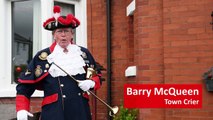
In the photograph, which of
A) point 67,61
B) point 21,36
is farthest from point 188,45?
point 21,36

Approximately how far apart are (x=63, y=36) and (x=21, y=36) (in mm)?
3061

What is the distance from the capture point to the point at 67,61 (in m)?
4.09

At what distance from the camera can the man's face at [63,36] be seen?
13.2ft

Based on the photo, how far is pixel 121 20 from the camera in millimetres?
6770

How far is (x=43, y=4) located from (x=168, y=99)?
2.54 metres

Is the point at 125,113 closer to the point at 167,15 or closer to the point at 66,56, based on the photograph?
the point at 167,15

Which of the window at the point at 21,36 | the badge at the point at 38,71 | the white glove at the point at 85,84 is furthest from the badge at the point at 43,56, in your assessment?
the window at the point at 21,36

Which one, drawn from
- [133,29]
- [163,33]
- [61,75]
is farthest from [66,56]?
[133,29]

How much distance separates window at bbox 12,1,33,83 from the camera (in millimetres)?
6883

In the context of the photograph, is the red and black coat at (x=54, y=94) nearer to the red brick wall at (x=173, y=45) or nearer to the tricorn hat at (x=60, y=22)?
the tricorn hat at (x=60, y=22)

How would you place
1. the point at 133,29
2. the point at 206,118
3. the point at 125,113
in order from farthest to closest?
the point at 133,29 < the point at 125,113 < the point at 206,118

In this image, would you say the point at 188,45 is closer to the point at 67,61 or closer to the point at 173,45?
the point at 173,45

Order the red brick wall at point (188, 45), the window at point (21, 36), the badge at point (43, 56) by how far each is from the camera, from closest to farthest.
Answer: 1. the badge at point (43, 56)
2. the red brick wall at point (188, 45)
3. the window at point (21, 36)

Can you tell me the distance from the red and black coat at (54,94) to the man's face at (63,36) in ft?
0.68
